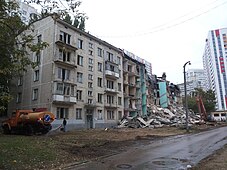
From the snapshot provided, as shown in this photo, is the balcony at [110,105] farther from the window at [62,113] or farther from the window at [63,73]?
the window at [63,73]

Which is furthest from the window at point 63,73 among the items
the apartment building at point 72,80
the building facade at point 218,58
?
the building facade at point 218,58

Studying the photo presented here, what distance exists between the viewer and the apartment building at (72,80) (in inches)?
1315

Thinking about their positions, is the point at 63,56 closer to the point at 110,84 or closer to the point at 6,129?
Answer: the point at 110,84

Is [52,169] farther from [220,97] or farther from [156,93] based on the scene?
[220,97]

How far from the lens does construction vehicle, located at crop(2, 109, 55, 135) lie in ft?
81.2

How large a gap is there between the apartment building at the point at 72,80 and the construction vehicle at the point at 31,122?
596cm

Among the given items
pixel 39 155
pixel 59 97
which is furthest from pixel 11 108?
pixel 39 155

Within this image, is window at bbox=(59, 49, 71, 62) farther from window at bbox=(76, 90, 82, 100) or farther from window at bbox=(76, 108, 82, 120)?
window at bbox=(76, 108, 82, 120)

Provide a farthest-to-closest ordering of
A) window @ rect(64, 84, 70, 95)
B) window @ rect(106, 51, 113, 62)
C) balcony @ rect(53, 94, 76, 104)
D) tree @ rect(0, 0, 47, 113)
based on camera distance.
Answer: window @ rect(106, 51, 113, 62), window @ rect(64, 84, 70, 95), balcony @ rect(53, 94, 76, 104), tree @ rect(0, 0, 47, 113)

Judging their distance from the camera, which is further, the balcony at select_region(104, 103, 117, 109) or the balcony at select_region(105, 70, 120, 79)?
the balcony at select_region(105, 70, 120, 79)

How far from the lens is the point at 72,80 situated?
35781mm

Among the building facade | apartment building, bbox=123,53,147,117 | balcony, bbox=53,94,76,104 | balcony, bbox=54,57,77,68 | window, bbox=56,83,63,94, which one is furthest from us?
the building facade

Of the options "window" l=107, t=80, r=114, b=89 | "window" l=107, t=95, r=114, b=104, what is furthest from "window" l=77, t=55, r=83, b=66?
"window" l=107, t=95, r=114, b=104

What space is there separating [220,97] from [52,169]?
Answer: 4780 inches
